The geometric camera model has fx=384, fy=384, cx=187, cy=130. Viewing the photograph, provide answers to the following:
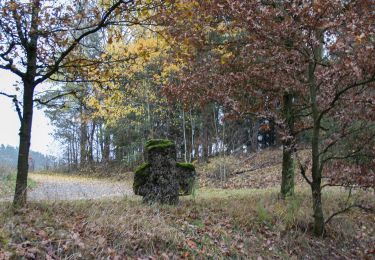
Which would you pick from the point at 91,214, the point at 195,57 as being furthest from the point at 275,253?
the point at 195,57

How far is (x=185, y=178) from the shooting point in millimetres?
9258

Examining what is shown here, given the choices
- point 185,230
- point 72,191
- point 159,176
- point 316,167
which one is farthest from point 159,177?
point 72,191

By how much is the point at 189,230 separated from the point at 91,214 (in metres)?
1.76

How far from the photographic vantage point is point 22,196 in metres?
6.54

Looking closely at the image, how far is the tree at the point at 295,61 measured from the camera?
6.96 metres

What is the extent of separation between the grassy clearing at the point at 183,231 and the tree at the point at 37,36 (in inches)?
47.7

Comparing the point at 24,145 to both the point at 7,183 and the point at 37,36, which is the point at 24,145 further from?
the point at 7,183

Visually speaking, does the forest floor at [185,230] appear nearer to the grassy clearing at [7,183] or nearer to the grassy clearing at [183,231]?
the grassy clearing at [183,231]

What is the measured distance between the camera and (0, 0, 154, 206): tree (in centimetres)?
630

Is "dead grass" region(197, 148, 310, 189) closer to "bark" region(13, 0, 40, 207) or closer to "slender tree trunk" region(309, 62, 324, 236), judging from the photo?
"slender tree trunk" region(309, 62, 324, 236)

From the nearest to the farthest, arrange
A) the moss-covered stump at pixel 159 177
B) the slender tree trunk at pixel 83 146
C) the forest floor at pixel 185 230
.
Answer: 1. the forest floor at pixel 185 230
2. the moss-covered stump at pixel 159 177
3. the slender tree trunk at pixel 83 146

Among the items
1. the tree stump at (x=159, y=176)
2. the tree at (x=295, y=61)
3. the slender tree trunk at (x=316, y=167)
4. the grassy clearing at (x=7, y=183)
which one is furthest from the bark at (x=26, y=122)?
the slender tree trunk at (x=316, y=167)

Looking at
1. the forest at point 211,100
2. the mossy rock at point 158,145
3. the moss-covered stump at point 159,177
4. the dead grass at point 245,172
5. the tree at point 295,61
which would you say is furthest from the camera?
the dead grass at point 245,172

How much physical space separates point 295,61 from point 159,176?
3.95 meters
